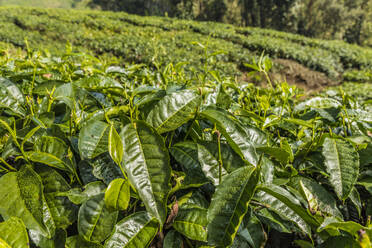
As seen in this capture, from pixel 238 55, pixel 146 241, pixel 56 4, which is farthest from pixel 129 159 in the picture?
pixel 56 4

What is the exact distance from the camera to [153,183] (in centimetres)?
48

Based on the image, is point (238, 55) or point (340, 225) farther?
point (238, 55)

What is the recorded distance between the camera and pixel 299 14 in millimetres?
21219

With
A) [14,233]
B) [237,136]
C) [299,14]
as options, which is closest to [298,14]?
[299,14]

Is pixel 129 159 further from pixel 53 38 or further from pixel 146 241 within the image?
pixel 53 38

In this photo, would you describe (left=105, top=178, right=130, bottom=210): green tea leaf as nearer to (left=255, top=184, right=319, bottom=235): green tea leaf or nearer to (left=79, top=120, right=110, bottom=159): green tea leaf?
(left=79, top=120, right=110, bottom=159): green tea leaf

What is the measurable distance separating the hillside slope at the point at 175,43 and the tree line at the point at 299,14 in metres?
9.49

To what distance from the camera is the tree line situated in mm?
20656

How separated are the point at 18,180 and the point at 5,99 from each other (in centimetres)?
34

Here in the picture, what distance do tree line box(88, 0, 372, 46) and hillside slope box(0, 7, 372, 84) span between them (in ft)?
31.1

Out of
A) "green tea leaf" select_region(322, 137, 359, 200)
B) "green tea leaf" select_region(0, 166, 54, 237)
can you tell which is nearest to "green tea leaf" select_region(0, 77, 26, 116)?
"green tea leaf" select_region(0, 166, 54, 237)

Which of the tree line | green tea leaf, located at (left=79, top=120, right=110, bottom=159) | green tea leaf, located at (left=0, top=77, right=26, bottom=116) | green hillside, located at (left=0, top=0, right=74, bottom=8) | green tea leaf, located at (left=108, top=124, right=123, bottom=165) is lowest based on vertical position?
green tea leaf, located at (left=79, top=120, right=110, bottom=159)

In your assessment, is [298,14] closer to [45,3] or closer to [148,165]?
[148,165]

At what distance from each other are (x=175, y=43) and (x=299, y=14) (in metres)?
17.3
